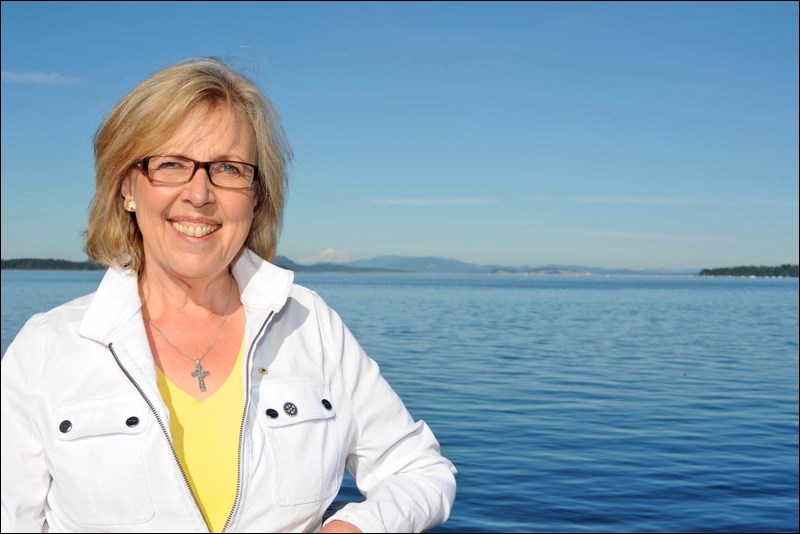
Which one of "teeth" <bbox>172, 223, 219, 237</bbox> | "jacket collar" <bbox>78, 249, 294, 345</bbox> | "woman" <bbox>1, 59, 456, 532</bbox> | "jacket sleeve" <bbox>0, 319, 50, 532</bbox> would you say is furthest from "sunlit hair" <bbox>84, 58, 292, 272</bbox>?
"jacket sleeve" <bbox>0, 319, 50, 532</bbox>

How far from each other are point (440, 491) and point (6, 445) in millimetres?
1173

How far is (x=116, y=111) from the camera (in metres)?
2.42

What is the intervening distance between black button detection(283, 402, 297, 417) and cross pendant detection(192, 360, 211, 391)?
0.24m

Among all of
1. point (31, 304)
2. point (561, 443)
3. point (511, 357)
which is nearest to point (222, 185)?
point (561, 443)

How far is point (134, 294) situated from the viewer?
2467mm

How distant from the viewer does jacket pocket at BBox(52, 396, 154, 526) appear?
2199 millimetres

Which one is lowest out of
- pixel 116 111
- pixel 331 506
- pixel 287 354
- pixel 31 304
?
pixel 31 304

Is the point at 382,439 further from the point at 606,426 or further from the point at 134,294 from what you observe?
the point at 606,426

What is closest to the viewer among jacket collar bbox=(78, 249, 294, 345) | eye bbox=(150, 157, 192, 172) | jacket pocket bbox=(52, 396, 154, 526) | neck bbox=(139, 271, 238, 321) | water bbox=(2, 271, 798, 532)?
jacket pocket bbox=(52, 396, 154, 526)

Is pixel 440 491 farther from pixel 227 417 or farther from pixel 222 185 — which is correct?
pixel 222 185

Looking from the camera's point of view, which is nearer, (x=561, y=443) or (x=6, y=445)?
(x=6, y=445)

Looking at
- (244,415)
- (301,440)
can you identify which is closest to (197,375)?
(244,415)

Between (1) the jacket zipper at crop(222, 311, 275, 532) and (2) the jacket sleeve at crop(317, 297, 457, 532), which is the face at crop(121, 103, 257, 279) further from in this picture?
(2) the jacket sleeve at crop(317, 297, 457, 532)

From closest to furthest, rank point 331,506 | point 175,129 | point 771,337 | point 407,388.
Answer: point 175,129
point 331,506
point 407,388
point 771,337
